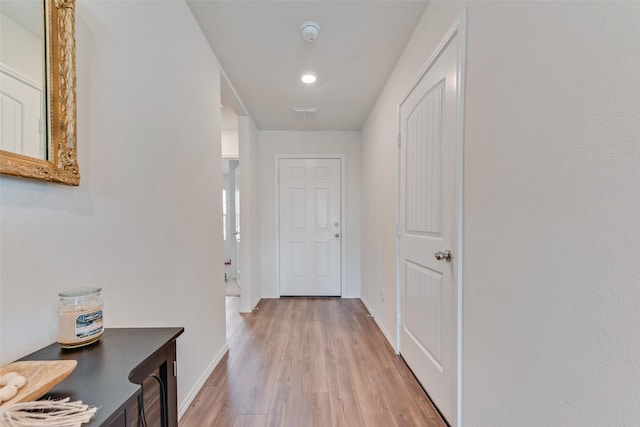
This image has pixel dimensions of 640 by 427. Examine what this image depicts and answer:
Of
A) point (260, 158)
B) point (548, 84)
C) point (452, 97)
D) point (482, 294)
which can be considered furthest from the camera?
point (260, 158)

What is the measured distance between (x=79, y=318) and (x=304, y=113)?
2871 mm

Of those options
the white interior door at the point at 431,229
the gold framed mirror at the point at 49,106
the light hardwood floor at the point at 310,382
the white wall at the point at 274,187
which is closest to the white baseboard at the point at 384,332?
the light hardwood floor at the point at 310,382

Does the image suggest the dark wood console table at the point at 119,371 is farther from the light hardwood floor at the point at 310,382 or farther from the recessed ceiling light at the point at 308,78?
the recessed ceiling light at the point at 308,78

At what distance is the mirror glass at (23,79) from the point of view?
66 centimetres

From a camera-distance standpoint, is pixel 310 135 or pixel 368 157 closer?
pixel 368 157

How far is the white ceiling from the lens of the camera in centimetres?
163

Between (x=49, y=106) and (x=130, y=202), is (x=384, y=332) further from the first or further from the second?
(x=49, y=106)

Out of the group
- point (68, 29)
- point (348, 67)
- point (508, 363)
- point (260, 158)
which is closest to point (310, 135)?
point (260, 158)

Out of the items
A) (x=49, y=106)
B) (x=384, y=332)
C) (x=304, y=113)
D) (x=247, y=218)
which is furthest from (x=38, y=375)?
(x=304, y=113)

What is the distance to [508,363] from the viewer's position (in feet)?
3.16

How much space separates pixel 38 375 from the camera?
0.58 metres

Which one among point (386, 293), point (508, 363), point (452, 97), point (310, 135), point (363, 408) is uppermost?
point (310, 135)

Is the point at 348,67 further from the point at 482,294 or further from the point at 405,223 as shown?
the point at 482,294

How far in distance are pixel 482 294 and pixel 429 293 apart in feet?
1.66
